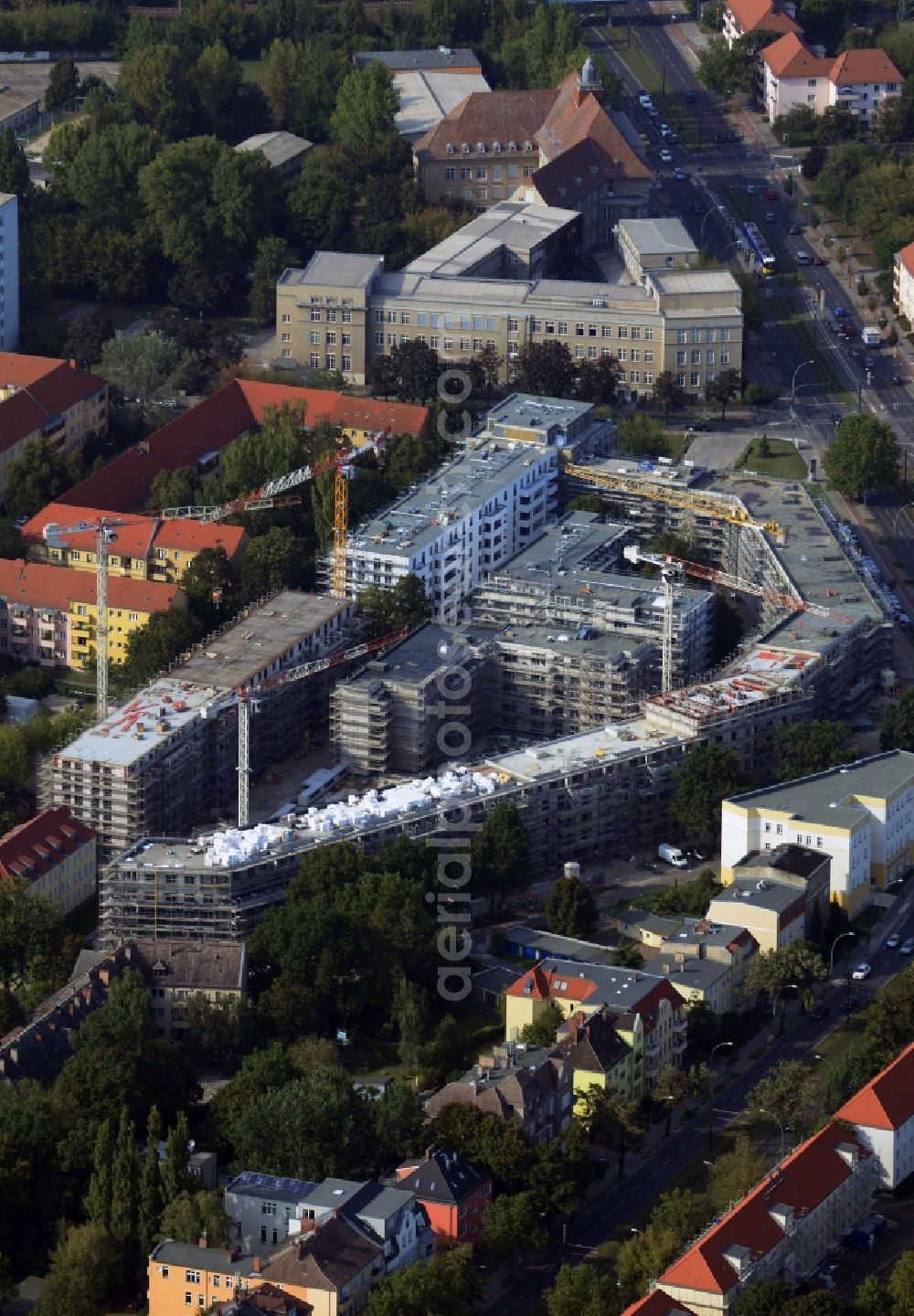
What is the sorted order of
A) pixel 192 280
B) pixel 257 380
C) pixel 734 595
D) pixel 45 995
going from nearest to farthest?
1. pixel 45 995
2. pixel 734 595
3. pixel 257 380
4. pixel 192 280

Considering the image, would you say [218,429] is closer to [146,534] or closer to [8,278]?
[146,534]

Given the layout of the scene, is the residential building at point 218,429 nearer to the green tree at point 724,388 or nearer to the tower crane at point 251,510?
the tower crane at point 251,510

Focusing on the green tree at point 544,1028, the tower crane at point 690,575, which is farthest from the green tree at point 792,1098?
the tower crane at point 690,575

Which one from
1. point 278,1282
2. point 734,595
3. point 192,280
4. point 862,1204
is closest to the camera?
point 278,1282

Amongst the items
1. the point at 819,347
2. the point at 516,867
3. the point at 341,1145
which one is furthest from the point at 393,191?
the point at 341,1145

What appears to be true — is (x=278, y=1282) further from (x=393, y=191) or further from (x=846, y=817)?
(x=393, y=191)

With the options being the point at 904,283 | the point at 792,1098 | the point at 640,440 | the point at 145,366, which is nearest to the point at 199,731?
the point at 792,1098
